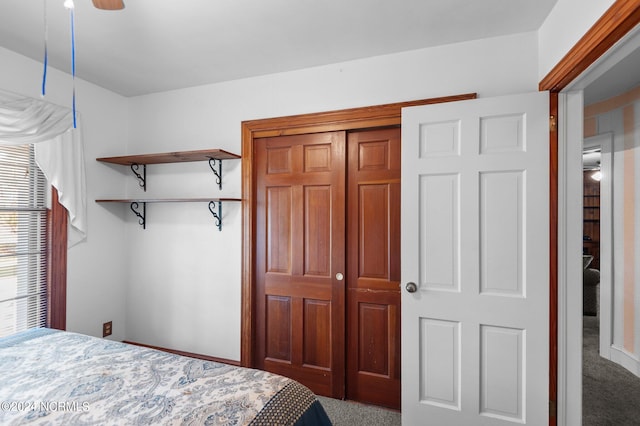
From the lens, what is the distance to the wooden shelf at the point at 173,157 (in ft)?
8.32

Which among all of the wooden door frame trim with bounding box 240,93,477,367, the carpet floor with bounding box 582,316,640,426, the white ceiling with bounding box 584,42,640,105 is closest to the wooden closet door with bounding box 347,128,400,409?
the wooden door frame trim with bounding box 240,93,477,367

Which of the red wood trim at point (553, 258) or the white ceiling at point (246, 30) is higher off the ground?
the white ceiling at point (246, 30)

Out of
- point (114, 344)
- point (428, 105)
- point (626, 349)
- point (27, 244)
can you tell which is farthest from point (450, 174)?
point (27, 244)

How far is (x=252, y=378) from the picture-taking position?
1.45 meters

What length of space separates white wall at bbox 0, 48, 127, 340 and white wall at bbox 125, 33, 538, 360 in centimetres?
10

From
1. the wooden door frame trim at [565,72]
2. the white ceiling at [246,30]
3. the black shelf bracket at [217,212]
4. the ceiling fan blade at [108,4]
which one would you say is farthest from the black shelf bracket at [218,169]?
the wooden door frame trim at [565,72]

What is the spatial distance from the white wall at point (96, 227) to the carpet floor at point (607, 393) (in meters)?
3.81

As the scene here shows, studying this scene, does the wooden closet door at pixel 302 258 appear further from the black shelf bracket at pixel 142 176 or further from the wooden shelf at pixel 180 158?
the black shelf bracket at pixel 142 176

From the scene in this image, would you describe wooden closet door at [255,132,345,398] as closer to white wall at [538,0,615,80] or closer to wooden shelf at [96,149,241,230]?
wooden shelf at [96,149,241,230]

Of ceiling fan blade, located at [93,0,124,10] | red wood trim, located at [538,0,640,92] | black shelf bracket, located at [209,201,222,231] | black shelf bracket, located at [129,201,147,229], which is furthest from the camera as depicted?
black shelf bracket, located at [129,201,147,229]

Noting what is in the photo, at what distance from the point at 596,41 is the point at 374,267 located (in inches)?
66.0

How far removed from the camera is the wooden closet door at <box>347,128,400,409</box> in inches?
91.2

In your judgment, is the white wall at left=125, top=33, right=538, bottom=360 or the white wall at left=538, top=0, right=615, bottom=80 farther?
the white wall at left=125, top=33, right=538, bottom=360

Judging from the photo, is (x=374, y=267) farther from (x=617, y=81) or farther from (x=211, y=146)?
(x=617, y=81)
